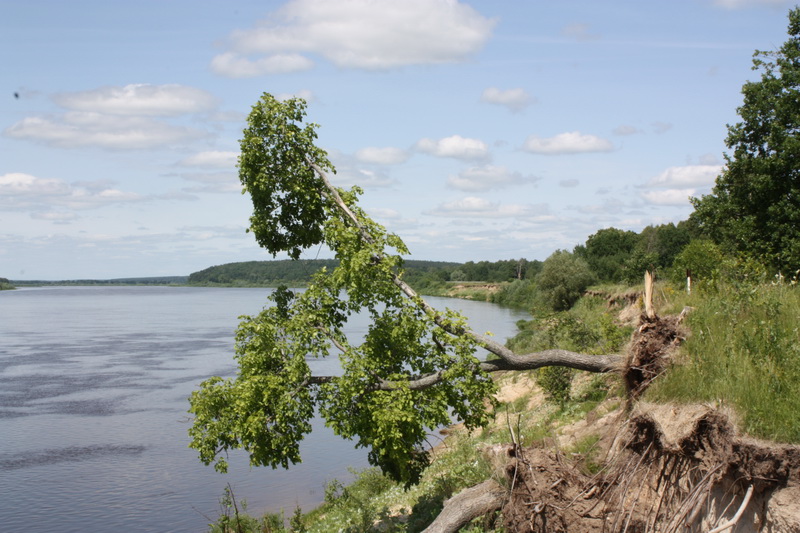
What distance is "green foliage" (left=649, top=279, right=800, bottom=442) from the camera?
319 inches

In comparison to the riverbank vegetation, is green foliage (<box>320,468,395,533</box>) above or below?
below

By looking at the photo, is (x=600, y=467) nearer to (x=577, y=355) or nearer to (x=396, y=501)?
(x=577, y=355)

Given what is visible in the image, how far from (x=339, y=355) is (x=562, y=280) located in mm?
53113

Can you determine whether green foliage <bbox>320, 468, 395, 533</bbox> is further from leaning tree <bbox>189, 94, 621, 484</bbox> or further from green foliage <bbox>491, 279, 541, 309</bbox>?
green foliage <bbox>491, 279, 541, 309</bbox>

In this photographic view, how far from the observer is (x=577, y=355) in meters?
11.9

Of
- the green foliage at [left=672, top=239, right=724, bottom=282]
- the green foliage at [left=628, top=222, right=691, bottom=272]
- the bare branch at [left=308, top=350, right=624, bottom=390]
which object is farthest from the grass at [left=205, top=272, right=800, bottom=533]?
the green foliage at [left=628, top=222, right=691, bottom=272]

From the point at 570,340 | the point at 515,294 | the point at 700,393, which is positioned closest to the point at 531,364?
the point at 700,393

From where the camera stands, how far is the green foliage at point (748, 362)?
26.6ft

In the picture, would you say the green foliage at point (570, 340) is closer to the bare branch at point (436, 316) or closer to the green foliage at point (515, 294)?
the bare branch at point (436, 316)

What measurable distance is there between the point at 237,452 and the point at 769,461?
63.0 feet

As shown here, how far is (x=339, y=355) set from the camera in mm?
11680

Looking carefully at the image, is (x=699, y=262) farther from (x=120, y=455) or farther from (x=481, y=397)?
(x=120, y=455)

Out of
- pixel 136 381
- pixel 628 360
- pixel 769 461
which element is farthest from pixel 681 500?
pixel 136 381

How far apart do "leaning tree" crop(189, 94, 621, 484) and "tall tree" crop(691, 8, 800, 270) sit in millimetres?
11088
